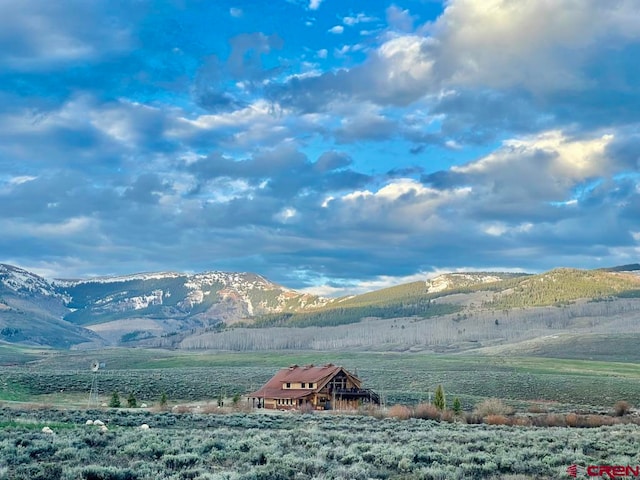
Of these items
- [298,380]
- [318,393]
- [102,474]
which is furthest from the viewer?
[298,380]

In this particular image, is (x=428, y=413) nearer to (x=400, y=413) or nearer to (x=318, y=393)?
(x=400, y=413)

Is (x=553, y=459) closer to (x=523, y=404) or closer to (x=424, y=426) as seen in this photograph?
(x=424, y=426)

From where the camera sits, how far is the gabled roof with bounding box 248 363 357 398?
5778 centimetres

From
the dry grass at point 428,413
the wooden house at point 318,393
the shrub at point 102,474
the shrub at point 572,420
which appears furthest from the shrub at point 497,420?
the shrub at point 102,474

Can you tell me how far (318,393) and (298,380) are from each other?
3354 mm

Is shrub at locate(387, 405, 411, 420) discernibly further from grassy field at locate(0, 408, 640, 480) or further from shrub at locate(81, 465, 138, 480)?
shrub at locate(81, 465, 138, 480)

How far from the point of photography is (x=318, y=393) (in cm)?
5753

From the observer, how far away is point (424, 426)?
1240 inches

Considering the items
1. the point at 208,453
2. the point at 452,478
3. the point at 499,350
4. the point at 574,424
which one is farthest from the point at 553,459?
the point at 499,350

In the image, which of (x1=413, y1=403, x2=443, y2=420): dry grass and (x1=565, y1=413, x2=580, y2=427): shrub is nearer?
(x1=565, y1=413, x2=580, y2=427): shrub

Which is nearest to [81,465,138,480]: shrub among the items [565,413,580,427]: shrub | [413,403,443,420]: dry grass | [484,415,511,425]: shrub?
[484,415,511,425]: shrub

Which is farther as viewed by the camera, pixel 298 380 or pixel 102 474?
pixel 298 380

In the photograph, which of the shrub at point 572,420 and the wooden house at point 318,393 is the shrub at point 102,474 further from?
the wooden house at point 318,393

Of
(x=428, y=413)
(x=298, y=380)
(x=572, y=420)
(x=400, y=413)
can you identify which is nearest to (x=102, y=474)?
(x=400, y=413)
